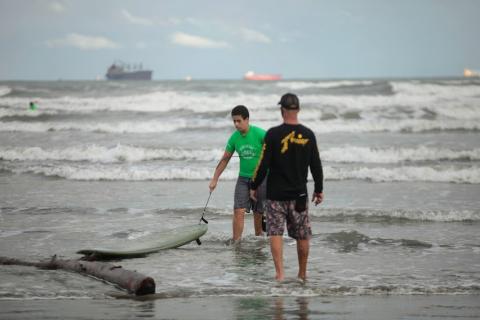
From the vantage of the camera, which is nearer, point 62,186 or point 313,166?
point 313,166

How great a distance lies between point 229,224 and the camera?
1021cm

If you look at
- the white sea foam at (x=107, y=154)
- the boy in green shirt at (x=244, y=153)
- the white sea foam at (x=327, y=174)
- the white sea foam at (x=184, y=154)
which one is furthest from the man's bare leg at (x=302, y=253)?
the white sea foam at (x=107, y=154)

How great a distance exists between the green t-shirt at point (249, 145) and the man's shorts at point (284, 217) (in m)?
1.69

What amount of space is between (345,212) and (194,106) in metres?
25.8

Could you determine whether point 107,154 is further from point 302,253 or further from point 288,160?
point 288,160

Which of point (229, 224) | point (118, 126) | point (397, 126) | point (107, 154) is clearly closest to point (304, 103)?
point (397, 126)

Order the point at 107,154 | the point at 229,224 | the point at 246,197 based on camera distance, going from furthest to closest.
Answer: the point at 107,154, the point at 229,224, the point at 246,197

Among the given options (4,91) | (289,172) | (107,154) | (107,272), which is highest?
(4,91)

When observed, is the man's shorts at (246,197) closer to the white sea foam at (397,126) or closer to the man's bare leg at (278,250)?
the man's bare leg at (278,250)

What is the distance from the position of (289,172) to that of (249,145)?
1823 millimetres

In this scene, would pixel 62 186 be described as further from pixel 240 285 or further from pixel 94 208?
pixel 240 285

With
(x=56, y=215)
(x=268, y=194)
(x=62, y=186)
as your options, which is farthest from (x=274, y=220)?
(x=62, y=186)

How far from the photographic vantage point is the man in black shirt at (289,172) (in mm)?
5926

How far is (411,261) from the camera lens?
7.85 metres
